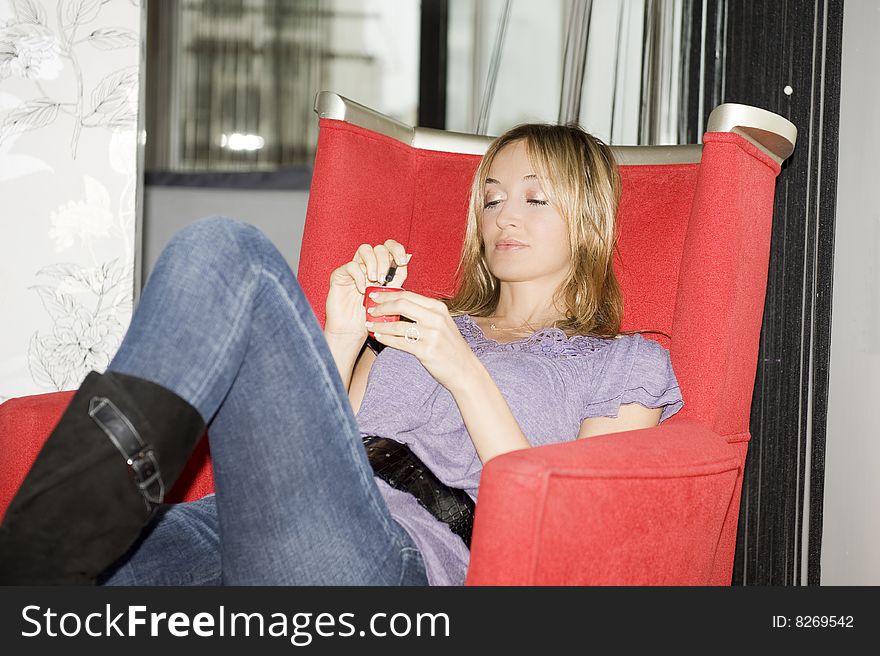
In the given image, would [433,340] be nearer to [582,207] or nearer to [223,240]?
[223,240]

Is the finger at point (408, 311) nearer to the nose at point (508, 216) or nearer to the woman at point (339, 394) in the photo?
the woman at point (339, 394)

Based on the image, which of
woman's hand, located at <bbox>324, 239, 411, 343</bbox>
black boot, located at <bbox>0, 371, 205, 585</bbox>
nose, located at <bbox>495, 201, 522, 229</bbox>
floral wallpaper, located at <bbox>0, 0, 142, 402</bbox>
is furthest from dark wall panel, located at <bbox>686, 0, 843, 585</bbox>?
floral wallpaper, located at <bbox>0, 0, 142, 402</bbox>

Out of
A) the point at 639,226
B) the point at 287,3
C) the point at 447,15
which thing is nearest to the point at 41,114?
the point at 639,226

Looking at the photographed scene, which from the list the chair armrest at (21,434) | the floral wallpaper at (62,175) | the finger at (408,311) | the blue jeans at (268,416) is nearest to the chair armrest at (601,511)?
the blue jeans at (268,416)

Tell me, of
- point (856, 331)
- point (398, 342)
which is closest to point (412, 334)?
point (398, 342)

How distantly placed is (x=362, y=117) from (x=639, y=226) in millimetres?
558

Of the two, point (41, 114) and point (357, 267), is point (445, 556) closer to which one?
point (357, 267)

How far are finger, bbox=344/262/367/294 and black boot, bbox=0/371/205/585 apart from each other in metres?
0.47

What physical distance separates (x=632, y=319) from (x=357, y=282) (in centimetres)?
56

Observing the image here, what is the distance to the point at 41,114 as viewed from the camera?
187 centimetres

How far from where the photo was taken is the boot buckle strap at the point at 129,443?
843 mm

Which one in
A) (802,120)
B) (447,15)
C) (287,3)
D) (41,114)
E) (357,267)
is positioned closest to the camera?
(357,267)

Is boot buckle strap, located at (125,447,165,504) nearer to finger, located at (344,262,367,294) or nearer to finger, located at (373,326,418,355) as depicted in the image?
finger, located at (373,326,418,355)

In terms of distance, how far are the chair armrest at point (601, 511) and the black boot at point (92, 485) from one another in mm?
327
